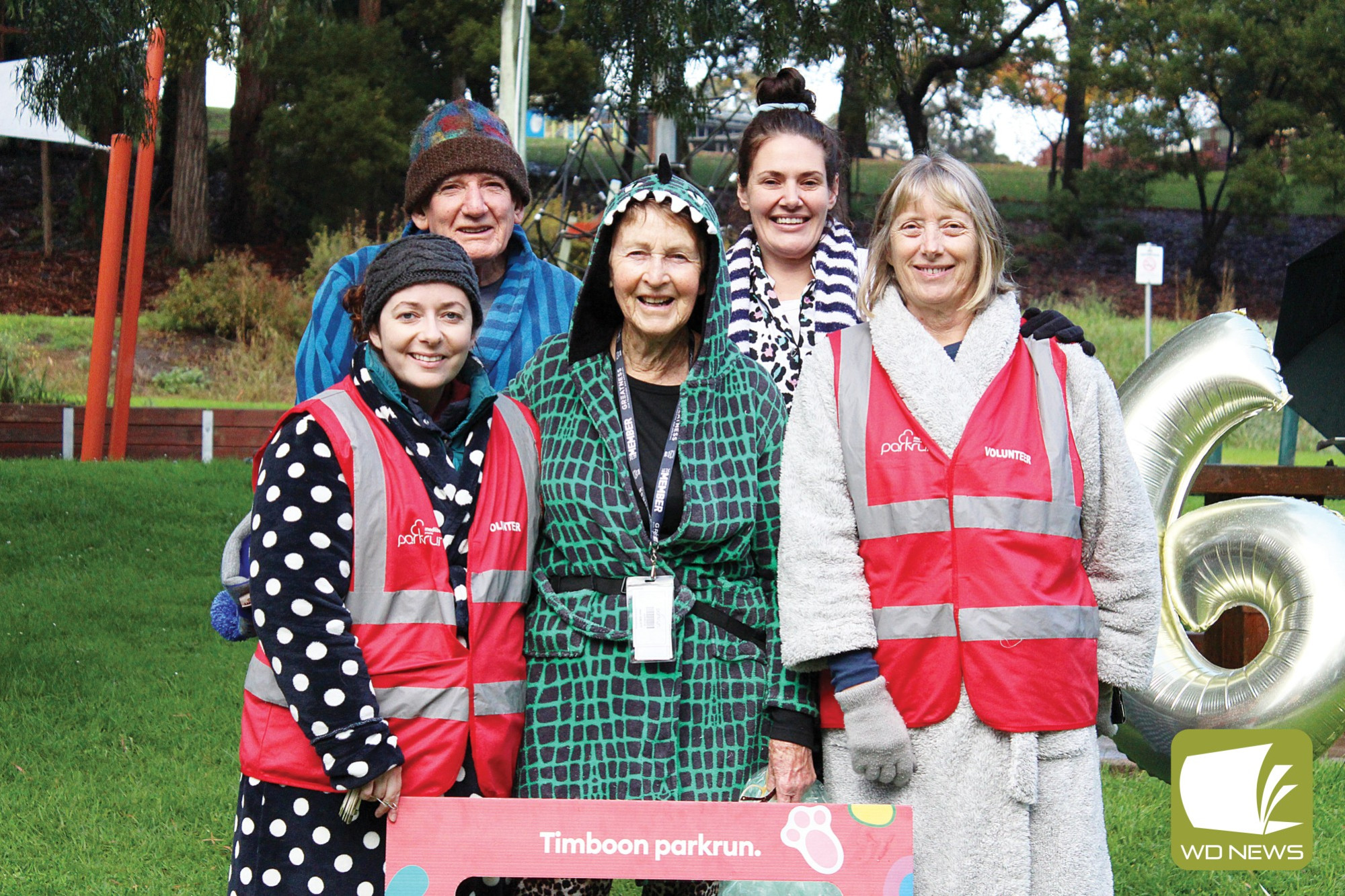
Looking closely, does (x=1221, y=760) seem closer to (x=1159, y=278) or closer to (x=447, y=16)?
(x=1159, y=278)

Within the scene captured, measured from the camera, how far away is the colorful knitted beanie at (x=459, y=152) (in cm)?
329

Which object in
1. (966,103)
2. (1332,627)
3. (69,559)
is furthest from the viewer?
(966,103)

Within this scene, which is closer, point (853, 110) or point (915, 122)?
point (853, 110)

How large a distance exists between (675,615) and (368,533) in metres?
0.60

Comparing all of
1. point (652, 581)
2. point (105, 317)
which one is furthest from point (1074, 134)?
point (652, 581)

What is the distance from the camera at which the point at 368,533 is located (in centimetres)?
238

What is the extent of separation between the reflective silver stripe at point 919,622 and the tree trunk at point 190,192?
22264mm

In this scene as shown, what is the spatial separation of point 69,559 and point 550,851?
6900mm

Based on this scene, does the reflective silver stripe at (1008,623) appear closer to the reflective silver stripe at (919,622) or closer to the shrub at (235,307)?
the reflective silver stripe at (919,622)

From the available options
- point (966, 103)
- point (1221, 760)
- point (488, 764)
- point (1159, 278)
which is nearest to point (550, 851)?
point (488, 764)

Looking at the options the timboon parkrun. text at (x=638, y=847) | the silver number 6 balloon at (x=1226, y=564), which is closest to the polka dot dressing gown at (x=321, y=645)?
the timboon parkrun. text at (x=638, y=847)

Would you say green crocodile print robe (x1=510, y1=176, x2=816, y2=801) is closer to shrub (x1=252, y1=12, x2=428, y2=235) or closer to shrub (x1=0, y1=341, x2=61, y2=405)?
shrub (x1=0, y1=341, x2=61, y2=405)

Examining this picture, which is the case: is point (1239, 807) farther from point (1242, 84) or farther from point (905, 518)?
point (1242, 84)

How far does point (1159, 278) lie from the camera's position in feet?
44.6
